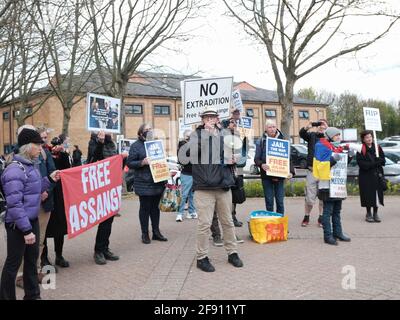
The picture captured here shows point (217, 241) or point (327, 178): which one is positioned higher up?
point (327, 178)

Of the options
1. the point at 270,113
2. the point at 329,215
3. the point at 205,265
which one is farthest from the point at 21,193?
the point at 270,113

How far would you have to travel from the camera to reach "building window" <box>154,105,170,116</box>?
164 ft

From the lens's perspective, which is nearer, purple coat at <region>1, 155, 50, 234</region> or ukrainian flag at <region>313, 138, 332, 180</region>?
purple coat at <region>1, 155, 50, 234</region>

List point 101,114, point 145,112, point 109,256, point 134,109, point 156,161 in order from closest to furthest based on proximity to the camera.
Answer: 1. point 109,256
2. point 101,114
3. point 156,161
4. point 134,109
5. point 145,112

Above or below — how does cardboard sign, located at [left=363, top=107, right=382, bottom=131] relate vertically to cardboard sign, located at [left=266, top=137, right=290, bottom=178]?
above

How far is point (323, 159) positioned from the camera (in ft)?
25.3

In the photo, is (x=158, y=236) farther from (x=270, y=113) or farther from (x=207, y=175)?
(x=270, y=113)

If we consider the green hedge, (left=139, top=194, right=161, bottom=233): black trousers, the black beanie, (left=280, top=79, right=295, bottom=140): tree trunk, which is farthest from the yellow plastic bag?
(left=280, top=79, right=295, bottom=140): tree trunk

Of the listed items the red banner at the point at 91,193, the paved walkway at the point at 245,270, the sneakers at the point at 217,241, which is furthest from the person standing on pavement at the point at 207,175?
the red banner at the point at 91,193

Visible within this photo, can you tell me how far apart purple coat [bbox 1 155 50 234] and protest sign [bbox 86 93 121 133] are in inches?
93.7

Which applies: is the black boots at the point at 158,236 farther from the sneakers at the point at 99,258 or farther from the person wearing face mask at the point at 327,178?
the person wearing face mask at the point at 327,178

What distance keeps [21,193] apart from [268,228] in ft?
14.3

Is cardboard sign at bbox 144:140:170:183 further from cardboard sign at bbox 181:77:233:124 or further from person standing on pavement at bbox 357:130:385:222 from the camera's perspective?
person standing on pavement at bbox 357:130:385:222
